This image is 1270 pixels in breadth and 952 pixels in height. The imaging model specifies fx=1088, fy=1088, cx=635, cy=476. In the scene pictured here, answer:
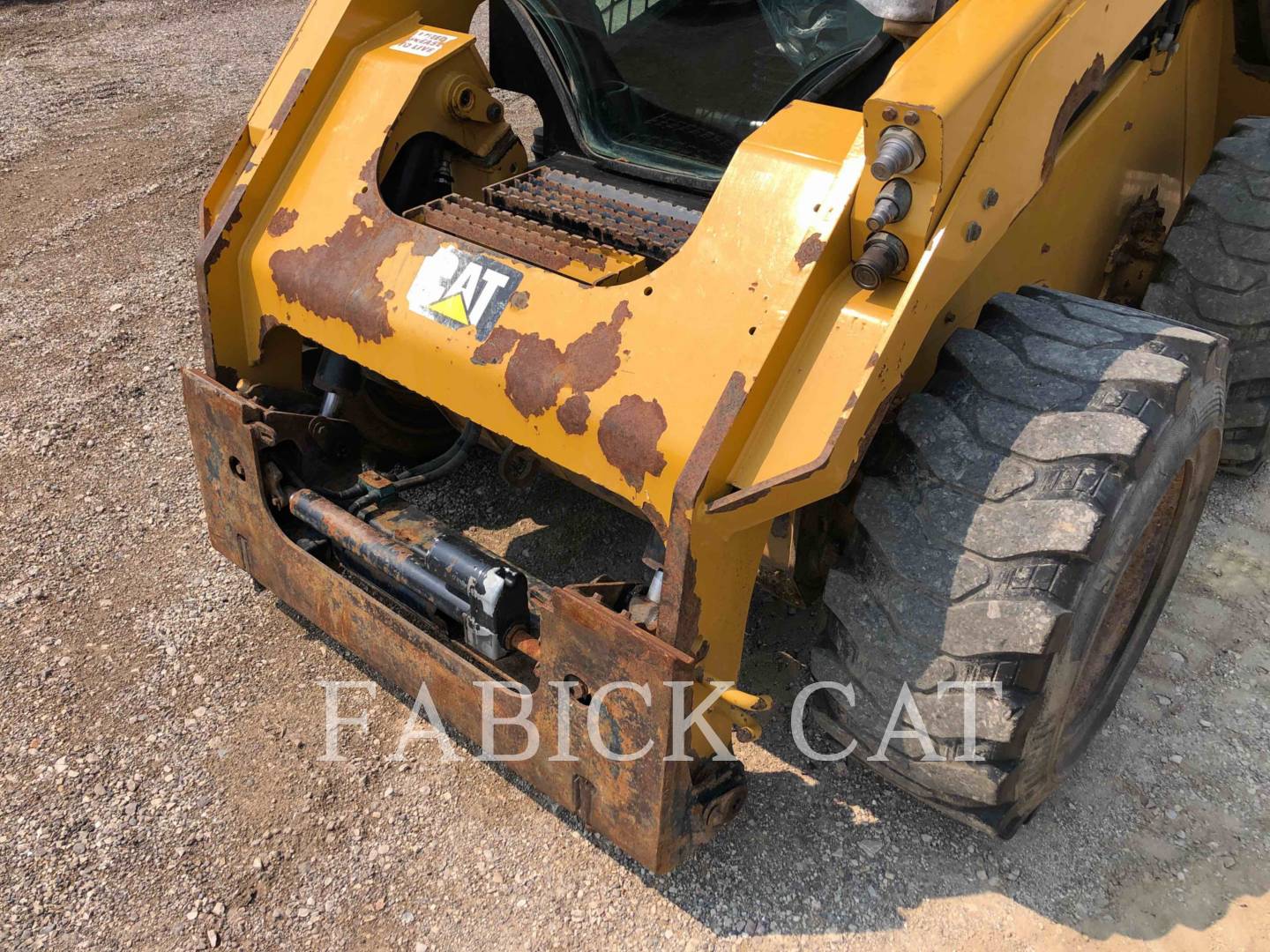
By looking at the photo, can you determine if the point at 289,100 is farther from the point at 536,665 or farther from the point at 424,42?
the point at 536,665

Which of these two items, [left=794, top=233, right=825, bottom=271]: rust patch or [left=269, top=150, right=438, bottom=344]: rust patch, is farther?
[left=269, top=150, right=438, bottom=344]: rust patch

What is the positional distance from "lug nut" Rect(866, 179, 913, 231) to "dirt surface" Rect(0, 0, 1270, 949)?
4.66 feet

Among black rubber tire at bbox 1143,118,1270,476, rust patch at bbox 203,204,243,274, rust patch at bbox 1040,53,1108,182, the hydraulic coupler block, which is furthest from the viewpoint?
black rubber tire at bbox 1143,118,1270,476

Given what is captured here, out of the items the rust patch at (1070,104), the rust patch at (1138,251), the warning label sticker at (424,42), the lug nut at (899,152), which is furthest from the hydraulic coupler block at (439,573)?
the rust patch at (1138,251)

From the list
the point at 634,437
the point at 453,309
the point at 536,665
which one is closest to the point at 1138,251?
the point at 634,437

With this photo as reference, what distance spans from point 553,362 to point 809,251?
588 mm

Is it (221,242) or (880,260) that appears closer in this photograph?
(880,260)

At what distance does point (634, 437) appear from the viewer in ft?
7.11

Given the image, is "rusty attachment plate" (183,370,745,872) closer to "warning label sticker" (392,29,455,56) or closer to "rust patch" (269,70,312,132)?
"rust patch" (269,70,312,132)

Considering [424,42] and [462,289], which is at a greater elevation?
[424,42]

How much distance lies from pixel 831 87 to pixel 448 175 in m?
1.19

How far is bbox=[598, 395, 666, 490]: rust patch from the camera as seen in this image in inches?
84.1

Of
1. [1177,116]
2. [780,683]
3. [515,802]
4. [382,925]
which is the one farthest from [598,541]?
[1177,116]

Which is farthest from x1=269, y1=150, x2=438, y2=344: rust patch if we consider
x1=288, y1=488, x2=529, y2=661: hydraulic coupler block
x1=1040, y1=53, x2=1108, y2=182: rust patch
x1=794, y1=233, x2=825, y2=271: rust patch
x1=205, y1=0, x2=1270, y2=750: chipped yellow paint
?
x1=1040, y1=53, x2=1108, y2=182: rust patch
